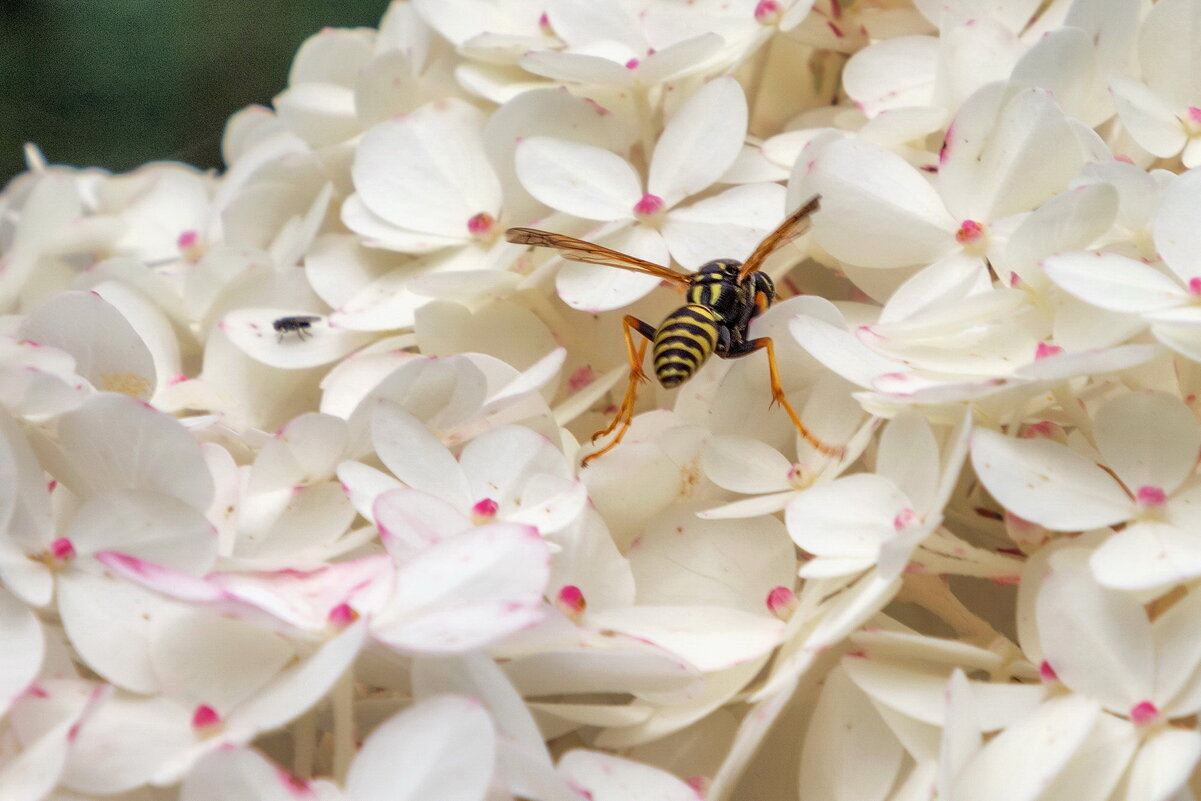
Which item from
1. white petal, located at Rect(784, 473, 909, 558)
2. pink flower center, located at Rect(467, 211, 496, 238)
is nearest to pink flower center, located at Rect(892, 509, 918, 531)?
white petal, located at Rect(784, 473, 909, 558)

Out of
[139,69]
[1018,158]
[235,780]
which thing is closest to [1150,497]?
[1018,158]

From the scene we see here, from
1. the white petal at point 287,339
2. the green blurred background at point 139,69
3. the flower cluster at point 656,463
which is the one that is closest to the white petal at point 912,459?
the flower cluster at point 656,463

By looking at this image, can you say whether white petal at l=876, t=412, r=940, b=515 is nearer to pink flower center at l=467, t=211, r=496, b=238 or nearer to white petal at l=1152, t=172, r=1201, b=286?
white petal at l=1152, t=172, r=1201, b=286

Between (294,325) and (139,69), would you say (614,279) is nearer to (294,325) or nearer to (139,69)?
(294,325)

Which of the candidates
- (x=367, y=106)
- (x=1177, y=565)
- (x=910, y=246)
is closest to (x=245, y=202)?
(x=367, y=106)

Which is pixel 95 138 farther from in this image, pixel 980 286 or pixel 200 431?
pixel 980 286

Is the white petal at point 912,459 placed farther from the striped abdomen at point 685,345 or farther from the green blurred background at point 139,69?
the green blurred background at point 139,69
